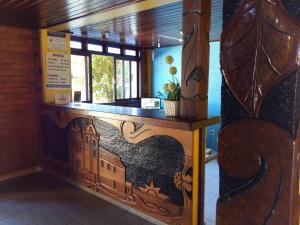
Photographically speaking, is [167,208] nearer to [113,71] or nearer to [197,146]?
[197,146]

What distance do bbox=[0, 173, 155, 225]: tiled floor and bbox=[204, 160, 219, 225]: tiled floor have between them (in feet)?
2.38

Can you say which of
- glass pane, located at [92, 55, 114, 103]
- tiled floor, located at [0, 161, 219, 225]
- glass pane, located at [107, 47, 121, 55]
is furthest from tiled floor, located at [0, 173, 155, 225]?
glass pane, located at [107, 47, 121, 55]

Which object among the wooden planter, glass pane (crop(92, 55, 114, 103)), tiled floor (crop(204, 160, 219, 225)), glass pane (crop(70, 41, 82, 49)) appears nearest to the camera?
the wooden planter

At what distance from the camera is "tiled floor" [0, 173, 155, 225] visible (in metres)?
2.60

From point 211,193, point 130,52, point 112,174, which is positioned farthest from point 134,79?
point 112,174

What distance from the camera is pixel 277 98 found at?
3.26 feet

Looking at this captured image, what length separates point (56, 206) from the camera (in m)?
2.91

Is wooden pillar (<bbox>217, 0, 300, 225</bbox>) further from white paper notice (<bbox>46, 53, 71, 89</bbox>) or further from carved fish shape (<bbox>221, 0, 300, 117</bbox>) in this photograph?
white paper notice (<bbox>46, 53, 71, 89</bbox>)

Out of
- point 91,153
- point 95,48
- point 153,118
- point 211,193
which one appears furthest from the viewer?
point 95,48

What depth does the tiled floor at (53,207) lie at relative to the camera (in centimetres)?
260

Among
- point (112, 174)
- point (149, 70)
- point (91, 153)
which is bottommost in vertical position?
point (112, 174)

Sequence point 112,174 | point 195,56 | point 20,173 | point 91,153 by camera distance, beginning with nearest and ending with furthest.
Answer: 1. point 195,56
2. point 112,174
3. point 91,153
4. point 20,173

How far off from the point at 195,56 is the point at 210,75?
3860mm

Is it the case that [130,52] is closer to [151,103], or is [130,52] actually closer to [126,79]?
[126,79]
